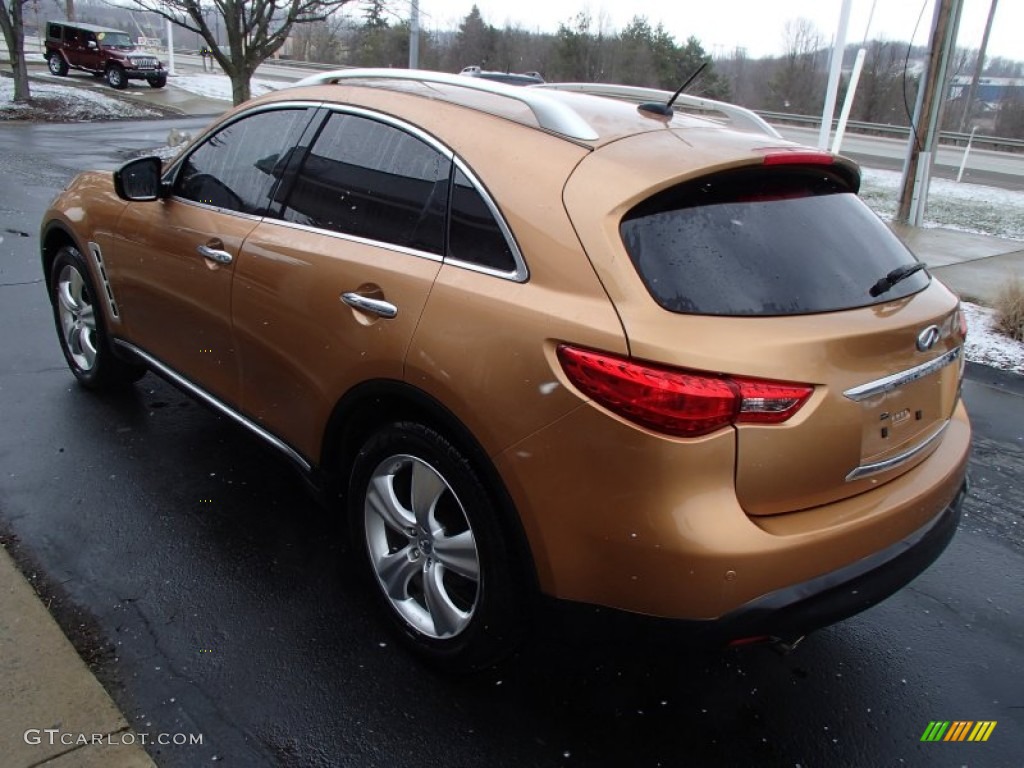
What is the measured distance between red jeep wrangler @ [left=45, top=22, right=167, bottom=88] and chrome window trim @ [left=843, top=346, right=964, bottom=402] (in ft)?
95.8

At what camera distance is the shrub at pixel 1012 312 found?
257 inches

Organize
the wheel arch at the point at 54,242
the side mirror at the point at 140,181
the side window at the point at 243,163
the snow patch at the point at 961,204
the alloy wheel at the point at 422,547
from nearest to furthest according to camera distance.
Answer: the alloy wheel at the point at 422,547 < the side window at the point at 243,163 < the side mirror at the point at 140,181 < the wheel arch at the point at 54,242 < the snow patch at the point at 961,204

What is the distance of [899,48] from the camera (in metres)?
41.0

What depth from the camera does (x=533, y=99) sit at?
2475 mm

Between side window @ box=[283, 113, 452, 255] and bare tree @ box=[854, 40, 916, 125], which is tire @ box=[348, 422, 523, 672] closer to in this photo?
side window @ box=[283, 113, 452, 255]

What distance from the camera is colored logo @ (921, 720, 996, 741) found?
2492 millimetres

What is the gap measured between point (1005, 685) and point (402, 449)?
2153 millimetres

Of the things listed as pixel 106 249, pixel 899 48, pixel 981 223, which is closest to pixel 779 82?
pixel 899 48

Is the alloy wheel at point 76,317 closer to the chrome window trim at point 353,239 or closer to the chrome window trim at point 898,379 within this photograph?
the chrome window trim at point 353,239

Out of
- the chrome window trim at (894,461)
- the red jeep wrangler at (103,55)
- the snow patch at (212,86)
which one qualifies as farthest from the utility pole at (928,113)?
the red jeep wrangler at (103,55)

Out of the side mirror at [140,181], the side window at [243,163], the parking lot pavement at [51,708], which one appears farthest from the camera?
the side mirror at [140,181]

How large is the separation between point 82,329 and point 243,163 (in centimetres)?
182

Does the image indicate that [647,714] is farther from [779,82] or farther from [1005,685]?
[779,82]

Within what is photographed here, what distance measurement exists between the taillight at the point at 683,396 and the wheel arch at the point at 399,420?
407 mm
